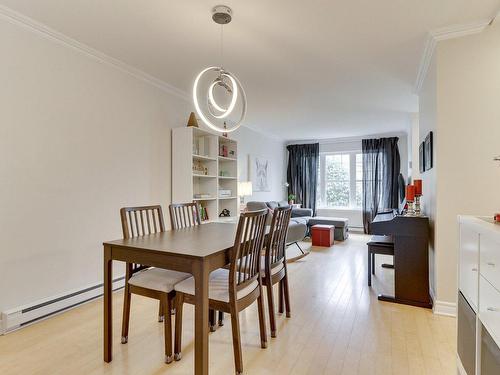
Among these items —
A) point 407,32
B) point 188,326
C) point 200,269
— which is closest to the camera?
point 200,269

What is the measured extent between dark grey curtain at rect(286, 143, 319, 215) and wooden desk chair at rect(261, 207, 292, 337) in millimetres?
5506

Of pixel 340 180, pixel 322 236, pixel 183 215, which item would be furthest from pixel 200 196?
pixel 340 180

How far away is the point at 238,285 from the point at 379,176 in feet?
20.6

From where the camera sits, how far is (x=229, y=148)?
480 cm

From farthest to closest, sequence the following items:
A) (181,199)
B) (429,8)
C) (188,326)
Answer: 1. (181,199)
2. (188,326)
3. (429,8)

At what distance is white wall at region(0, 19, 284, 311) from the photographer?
2.31 metres

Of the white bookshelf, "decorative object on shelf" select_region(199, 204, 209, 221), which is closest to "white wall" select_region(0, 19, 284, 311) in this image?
the white bookshelf

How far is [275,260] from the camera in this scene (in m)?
2.39

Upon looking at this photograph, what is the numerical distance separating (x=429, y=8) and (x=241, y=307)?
2565 millimetres

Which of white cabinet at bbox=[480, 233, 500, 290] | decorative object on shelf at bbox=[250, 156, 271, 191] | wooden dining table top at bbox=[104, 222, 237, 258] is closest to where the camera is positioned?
white cabinet at bbox=[480, 233, 500, 290]

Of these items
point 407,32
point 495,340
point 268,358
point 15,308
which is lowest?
point 268,358

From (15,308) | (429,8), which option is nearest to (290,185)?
(429,8)

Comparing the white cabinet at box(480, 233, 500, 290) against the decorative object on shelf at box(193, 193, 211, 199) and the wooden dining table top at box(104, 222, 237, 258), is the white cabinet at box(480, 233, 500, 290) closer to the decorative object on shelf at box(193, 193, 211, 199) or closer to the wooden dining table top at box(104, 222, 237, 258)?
the wooden dining table top at box(104, 222, 237, 258)

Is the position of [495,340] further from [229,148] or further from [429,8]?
[229,148]
